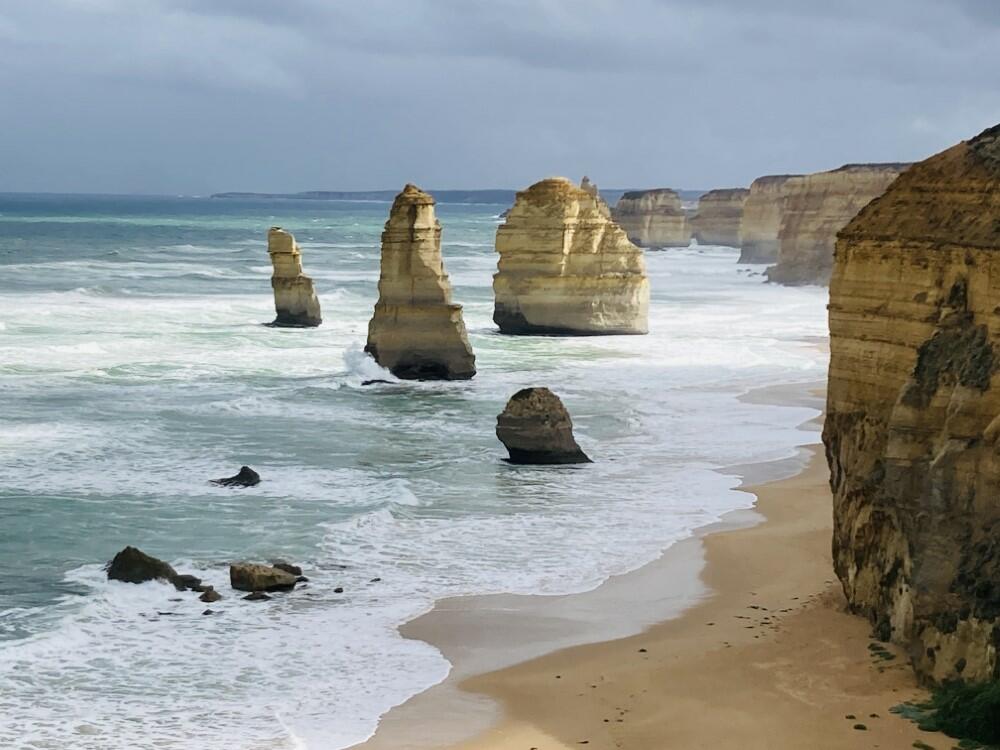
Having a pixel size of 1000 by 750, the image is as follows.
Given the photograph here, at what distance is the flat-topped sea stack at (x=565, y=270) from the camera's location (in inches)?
1865

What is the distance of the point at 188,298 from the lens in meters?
63.5

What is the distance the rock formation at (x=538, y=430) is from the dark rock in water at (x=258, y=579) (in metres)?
8.20

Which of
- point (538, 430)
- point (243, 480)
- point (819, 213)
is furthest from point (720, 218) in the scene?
point (243, 480)

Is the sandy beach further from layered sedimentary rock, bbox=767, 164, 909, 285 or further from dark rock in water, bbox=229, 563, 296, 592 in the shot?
layered sedimentary rock, bbox=767, 164, 909, 285

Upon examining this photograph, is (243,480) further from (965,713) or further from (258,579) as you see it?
(965,713)

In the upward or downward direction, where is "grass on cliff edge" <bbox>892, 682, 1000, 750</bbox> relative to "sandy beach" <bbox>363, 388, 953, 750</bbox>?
upward

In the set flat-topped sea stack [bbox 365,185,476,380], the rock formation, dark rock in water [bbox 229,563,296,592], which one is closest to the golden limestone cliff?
dark rock in water [bbox 229,563,296,592]

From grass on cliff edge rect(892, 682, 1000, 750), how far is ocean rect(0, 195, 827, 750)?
467 cm

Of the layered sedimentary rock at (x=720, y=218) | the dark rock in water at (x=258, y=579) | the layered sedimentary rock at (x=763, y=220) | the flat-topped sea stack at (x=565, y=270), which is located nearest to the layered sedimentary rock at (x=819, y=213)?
the layered sedimentary rock at (x=763, y=220)

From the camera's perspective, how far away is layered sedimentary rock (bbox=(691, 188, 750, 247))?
13162 cm

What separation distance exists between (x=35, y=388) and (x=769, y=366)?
19.3 meters

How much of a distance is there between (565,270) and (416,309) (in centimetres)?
1188

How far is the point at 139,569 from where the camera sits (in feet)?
57.4

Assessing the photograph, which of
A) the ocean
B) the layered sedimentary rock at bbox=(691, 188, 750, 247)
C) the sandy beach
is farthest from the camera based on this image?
the layered sedimentary rock at bbox=(691, 188, 750, 247)
